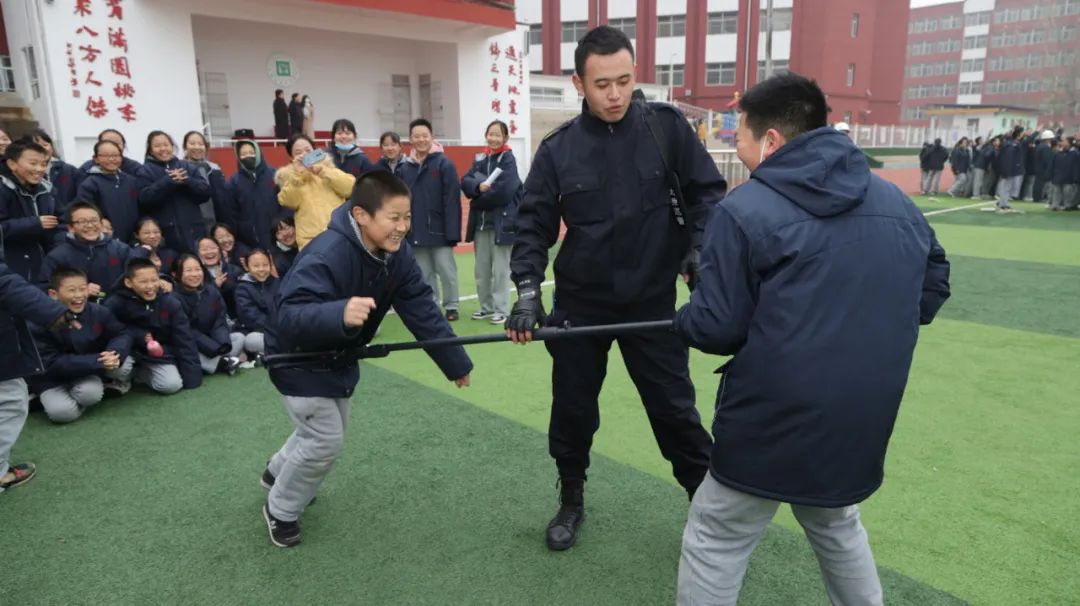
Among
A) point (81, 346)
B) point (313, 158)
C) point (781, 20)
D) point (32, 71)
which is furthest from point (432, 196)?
point (781, 20)

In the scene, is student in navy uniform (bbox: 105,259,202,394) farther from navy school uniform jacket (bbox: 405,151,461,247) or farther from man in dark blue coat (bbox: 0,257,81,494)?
navy school uniform jacket (bbox: 405,151,461,247)

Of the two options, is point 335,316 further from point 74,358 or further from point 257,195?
point 257,195

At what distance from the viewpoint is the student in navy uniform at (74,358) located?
443 cm

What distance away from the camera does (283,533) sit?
300cm

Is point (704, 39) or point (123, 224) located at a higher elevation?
point (704, 39)

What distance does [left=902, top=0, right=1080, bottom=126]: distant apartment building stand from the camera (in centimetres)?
5800

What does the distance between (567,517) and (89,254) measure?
413 cm

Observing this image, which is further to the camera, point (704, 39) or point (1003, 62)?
point (1003, 62)

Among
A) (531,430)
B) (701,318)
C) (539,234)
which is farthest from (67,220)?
(701,318)

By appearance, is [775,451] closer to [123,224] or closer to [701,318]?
[701,318]

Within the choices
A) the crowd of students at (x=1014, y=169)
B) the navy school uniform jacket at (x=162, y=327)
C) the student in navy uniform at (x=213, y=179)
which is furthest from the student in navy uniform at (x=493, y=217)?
the crowd of students at (x=1014, y=169)

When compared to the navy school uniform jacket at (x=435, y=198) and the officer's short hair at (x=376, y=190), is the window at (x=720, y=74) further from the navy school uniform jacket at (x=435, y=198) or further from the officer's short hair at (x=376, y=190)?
the officer's short hair at (x=376, y=190)

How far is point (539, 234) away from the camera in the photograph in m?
2.89

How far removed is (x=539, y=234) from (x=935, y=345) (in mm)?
4258
